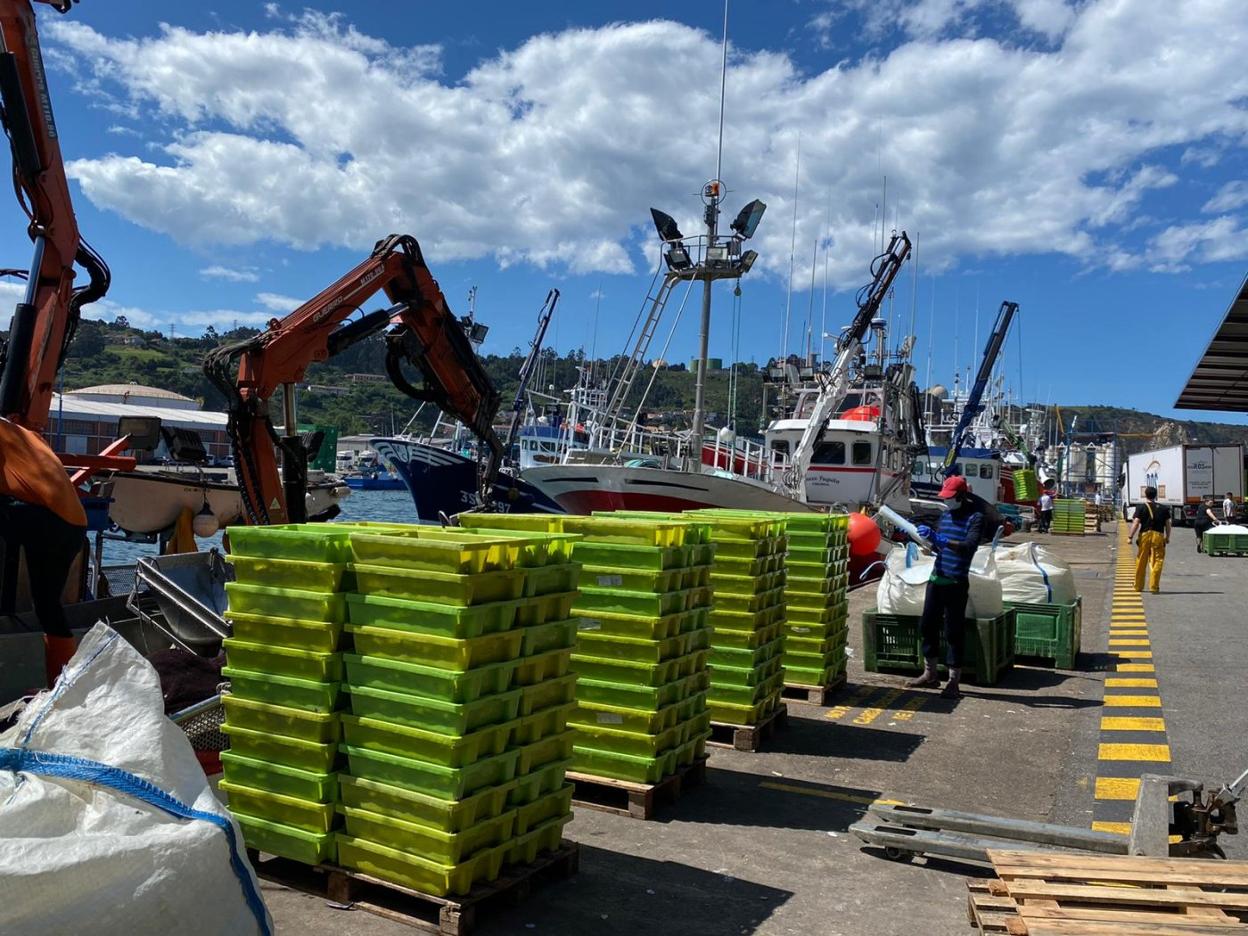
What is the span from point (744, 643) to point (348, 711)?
3.47 m

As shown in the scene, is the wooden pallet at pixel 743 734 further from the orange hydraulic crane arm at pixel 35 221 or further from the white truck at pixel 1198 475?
the white truck at pixel 1198 475

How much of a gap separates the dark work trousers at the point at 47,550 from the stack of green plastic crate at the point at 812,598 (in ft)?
18.6

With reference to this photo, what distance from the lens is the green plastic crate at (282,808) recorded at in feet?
14.8

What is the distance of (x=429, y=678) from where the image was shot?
4277mm

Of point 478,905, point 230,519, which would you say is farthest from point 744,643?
point 230,519

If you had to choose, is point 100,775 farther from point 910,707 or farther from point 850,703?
point 910,707

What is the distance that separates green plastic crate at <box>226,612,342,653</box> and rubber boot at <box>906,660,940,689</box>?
651 cm

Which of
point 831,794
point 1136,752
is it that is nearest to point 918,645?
point 1136,752

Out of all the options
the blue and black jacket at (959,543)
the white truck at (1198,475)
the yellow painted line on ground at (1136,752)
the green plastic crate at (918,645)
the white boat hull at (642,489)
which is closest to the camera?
the yellow painted line on ground at (1136,752)

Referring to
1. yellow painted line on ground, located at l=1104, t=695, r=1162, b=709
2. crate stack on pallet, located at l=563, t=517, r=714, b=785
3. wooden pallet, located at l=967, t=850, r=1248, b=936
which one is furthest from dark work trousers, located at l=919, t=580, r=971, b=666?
wooden pallet, located at l=967, t=850, r=1248, b=936

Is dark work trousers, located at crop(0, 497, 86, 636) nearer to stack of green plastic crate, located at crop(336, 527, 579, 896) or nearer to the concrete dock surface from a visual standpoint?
the concrete dock surface

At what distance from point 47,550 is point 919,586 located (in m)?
7.63

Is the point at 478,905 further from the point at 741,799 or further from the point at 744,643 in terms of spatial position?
the point at 744,643

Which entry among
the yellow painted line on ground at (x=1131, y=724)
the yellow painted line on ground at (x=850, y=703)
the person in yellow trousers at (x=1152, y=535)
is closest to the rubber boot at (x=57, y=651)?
the yellow painted line on ground at (x=850, y=703)
